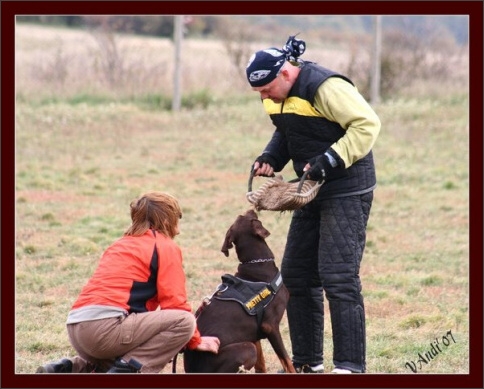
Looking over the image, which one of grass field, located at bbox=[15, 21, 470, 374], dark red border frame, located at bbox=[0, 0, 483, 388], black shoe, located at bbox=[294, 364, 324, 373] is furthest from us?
grass field, located at bbox=[15, 21, 470, 374]

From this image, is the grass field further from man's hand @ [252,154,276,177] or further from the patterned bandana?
the patterned bandana

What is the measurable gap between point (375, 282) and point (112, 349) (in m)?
4.05

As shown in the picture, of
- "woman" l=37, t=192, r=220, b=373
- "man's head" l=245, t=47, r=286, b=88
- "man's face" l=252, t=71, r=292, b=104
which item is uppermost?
"man's head" l=245, t=47, r=286, b=88

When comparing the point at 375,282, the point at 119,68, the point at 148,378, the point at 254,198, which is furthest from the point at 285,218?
the point at 119,68

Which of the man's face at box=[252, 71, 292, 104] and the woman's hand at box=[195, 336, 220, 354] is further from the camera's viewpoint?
the man's face at box=[252, 71, 292, 104]

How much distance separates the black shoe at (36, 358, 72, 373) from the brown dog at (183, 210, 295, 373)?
0.63 metres

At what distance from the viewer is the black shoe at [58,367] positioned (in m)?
5.17

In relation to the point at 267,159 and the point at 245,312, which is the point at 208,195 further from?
the point at 245,312

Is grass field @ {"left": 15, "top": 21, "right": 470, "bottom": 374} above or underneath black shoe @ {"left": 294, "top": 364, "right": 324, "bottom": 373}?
above

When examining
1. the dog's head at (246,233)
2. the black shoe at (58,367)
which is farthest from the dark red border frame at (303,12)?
the dog's head at (246,233)

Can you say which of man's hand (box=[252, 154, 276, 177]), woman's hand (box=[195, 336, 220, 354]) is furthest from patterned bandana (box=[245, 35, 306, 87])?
woman's hand (box=[195, 336, 220, 354])

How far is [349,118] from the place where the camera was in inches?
204

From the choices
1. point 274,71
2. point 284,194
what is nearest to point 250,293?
point 284,194

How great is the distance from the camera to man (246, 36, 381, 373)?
5.19 metres
